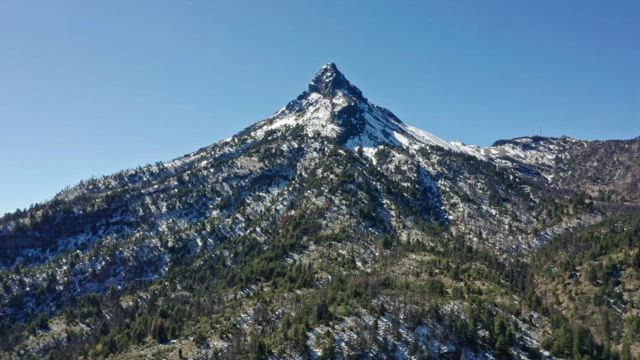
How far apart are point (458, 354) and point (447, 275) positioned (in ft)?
201

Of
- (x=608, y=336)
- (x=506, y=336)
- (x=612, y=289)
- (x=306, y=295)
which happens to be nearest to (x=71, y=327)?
(x=306, y=295)

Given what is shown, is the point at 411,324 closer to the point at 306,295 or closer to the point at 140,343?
the point at 306,295

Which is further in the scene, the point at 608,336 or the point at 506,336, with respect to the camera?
the point at 608,336

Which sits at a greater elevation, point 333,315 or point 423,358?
point 333,315

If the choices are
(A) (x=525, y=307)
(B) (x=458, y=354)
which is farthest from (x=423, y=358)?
(A) (x=525, y=307)

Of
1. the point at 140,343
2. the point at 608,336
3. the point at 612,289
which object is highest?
the point at 612,289

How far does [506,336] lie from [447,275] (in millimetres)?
54973

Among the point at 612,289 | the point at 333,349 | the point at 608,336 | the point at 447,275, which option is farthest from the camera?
the point at 447,275

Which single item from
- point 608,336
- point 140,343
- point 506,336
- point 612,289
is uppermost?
point 612,289

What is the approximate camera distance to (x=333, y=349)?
132 metres

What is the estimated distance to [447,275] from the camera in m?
195

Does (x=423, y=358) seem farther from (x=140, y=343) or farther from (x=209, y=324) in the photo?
(x=140, y=343)

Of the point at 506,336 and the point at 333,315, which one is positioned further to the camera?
the point at 333,315

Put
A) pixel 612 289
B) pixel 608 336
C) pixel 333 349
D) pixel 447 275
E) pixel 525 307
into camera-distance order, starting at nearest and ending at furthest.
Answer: pixel 333 349 < pixel 608 336 < pixel 525 307 < pixel 612 289 < pixel 447 275
